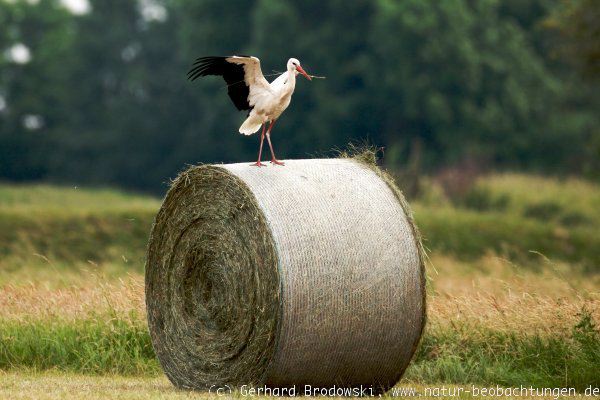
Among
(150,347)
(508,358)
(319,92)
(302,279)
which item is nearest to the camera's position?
(302,279)

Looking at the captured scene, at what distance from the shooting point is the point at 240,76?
11133 mm

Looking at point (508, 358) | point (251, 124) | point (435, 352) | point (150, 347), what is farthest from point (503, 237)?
point (251, 124)

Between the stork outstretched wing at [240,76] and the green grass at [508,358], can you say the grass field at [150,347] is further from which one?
the stork outstretched wing at [240,76]

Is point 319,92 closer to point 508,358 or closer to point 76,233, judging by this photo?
point 76,233

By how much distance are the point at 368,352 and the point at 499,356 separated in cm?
241

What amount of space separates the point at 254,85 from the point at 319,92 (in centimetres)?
3978

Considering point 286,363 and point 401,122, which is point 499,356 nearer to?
point 286,363

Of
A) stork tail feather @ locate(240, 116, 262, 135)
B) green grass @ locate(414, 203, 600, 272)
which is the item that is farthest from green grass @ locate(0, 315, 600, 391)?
green grass @ locate(414, 203, 600, 272)

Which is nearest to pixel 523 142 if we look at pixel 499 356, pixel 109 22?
pixel 109 22

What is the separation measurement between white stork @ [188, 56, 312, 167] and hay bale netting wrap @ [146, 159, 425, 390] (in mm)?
560

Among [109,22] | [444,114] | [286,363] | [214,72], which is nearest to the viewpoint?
[286,363]

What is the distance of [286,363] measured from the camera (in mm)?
10008

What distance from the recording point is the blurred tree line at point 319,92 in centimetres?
4959

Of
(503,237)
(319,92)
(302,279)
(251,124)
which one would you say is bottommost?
(503,237)
